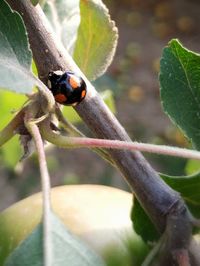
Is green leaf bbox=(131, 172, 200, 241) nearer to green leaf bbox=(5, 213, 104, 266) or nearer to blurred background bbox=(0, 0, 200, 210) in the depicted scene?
green leaf bbox=(5, 213, 104, 266)

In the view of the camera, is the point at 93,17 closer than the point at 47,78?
No

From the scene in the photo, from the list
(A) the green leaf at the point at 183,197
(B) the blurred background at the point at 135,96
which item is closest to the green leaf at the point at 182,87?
(A) the green leaf at the point at 183,197

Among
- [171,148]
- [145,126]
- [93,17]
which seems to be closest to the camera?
[171,148]

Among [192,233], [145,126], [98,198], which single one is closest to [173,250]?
[192,233]

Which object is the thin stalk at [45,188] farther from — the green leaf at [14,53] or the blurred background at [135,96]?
the blurred background at [135,96]

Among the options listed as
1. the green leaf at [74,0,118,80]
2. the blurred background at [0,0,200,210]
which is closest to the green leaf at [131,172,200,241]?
the green leaf at [74,0,118,80]

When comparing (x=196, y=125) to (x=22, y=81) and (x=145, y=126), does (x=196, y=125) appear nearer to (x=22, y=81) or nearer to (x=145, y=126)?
(x=22, y=81)

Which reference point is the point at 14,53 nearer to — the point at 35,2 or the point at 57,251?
the point at 35,2
